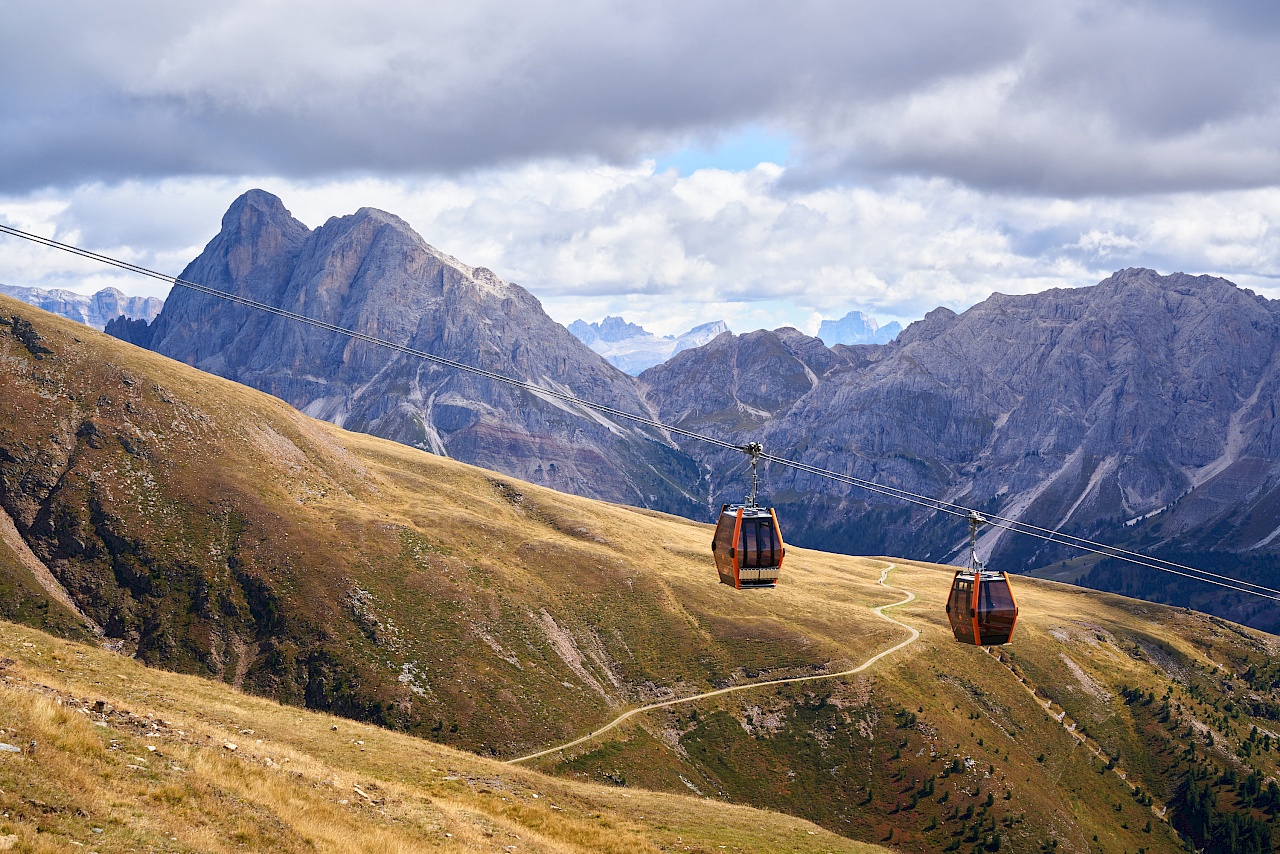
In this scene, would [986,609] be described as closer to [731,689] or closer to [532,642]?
[731,689]

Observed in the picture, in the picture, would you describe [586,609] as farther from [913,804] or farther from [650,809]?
[650,809]

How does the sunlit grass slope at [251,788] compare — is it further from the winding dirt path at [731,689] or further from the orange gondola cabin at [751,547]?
the winding dirt path at [731,689]

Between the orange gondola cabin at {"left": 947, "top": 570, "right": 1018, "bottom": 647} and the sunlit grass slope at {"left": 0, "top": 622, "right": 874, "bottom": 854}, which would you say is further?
the orange gondola cabin at {"left": 947, "top": 570, "right": 1018, "bottom": 647}

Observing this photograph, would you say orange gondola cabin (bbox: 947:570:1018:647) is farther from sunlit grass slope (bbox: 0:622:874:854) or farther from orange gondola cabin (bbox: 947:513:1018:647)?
sunlit grass slope (bbox: 0:622:874:854)

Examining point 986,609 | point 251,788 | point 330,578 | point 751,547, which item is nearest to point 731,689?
point 330,578

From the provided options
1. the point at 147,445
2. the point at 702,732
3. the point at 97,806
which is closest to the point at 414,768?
the point at 97,806

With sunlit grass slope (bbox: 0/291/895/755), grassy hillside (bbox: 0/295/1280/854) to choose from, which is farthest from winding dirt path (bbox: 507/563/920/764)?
sunlit grass slope (bbox: 0/291/895/755)
